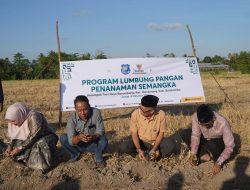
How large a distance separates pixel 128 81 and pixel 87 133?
332 centimetres

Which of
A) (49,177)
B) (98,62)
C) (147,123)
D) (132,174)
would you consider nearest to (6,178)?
(49,177)

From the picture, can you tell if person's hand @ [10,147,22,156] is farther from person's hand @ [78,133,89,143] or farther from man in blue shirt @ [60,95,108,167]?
person's hand @ [78,133,89,143]

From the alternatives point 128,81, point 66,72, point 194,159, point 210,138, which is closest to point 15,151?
point 194,159

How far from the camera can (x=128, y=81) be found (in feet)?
30.7

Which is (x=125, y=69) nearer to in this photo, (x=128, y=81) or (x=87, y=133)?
(x=128, y=81)

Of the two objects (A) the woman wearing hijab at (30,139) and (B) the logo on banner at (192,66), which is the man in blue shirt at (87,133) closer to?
(A) the woman wearing hijab at (30,139)

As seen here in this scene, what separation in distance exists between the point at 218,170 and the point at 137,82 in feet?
13.1

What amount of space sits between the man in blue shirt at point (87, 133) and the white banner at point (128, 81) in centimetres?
279

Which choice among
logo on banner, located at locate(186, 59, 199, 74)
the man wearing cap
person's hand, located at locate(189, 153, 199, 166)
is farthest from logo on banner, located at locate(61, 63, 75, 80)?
person's hand, located at locate(189, 153, 199, 166)

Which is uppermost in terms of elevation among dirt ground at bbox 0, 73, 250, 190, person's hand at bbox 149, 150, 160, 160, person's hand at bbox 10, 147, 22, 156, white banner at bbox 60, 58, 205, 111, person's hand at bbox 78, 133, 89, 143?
white banner at bbox 60, 58, 205, 111

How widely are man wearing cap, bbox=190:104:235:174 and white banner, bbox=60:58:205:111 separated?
3.03m

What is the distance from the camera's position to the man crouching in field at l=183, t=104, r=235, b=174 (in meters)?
5.67

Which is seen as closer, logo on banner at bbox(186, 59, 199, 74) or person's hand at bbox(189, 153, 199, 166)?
person's hand at bbox(189, 153, 199, 166)

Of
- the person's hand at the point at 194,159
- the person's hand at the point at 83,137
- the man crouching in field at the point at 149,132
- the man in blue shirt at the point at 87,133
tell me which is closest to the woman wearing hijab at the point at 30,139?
the man in blue shirt at the point at 87,133
